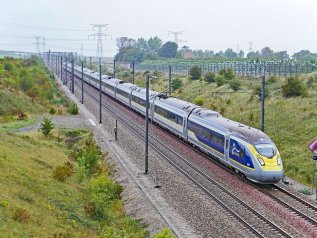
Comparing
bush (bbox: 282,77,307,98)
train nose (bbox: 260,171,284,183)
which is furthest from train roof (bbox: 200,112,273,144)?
bush (bbox: 282,77,307,98)

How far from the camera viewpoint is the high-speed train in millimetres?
26531

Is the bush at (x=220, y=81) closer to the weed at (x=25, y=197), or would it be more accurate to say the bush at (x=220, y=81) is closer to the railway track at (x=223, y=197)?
the railway track at (x=223, y=197)

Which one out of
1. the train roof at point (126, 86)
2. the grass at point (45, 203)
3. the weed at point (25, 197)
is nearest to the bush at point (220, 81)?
the train roof at point (126, 86)

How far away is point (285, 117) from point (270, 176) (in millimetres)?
18228

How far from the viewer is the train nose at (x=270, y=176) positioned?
26.1m

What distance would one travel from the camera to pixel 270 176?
26172 millimetres

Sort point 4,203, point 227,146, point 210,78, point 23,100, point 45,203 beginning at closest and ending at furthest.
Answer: point 4,203
point 45,203
point 227,146
point 23,100
point 210,78

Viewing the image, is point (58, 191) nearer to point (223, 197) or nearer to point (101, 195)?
point (101, 195)

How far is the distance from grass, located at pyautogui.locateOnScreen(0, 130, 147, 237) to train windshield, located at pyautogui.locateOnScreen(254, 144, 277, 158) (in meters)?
8.56

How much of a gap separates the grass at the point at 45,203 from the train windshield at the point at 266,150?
28.1 ft

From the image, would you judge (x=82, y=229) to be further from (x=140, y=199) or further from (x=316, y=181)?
(x=316, y=181)

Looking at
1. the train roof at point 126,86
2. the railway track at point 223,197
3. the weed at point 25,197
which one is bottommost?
the railway track at point 223,197

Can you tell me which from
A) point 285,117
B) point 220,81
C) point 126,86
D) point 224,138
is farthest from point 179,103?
point 220,81

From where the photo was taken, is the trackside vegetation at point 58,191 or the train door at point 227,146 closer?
the trackside vegetation at point 58,191
